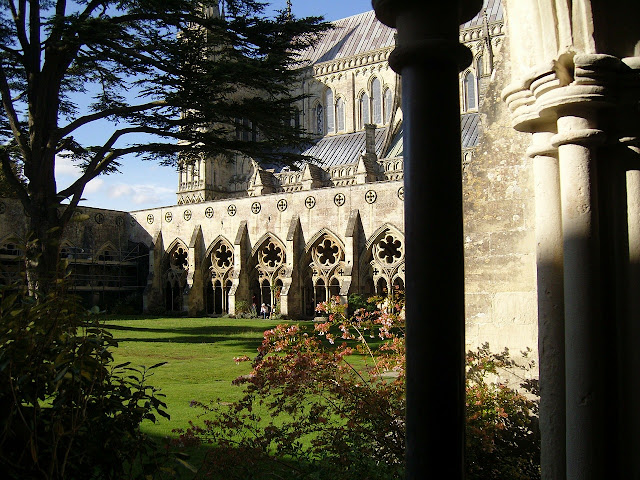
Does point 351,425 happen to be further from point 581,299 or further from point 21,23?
point 21,23

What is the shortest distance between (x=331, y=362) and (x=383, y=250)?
15.1m

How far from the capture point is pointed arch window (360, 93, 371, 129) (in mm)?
32406

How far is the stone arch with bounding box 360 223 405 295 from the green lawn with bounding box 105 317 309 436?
4294 mm

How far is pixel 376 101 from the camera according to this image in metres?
32.1

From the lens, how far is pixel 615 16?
2.84 meters

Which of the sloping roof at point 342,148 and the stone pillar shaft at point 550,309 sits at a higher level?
the sloping roof at point 342,148

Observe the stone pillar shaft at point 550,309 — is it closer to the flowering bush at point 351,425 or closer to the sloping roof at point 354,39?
the flowering bush at point 351,425

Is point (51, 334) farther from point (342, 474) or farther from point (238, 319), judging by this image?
point (238, 319)

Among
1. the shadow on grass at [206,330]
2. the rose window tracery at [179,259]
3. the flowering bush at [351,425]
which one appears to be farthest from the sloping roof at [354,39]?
the flowering bush at [351,425]

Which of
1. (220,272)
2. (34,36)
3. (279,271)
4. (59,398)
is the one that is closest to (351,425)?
(59,398)

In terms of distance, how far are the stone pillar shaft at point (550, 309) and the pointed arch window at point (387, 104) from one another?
96.6ft

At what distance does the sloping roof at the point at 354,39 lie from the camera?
3282 centimetres

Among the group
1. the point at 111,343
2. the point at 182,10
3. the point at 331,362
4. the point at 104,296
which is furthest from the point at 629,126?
the point at 104,296

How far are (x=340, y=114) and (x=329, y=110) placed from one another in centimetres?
87
